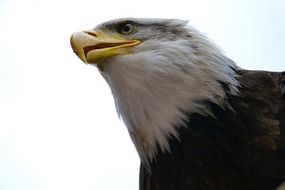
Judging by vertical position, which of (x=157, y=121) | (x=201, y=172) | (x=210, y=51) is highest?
(x=210, y=51)

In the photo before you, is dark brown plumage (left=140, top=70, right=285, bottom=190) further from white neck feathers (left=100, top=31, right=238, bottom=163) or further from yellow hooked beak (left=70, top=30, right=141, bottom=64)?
yellow hooked beak (left=70, top=30, right=141, bottom=64)

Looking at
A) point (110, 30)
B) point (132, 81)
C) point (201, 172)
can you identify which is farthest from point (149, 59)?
point (201, 172)

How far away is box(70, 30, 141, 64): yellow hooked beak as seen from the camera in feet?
4.44

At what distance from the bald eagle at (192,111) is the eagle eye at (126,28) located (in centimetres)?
5

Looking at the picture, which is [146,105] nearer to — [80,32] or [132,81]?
[132,81]

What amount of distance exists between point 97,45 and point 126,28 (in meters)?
0.10

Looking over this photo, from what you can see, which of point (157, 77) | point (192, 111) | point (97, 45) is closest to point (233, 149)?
point (192, 111)

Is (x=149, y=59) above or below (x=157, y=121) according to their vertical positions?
above

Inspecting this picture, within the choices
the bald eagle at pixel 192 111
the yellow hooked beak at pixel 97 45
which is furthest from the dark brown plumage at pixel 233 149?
the yellow hooked beak at pixel 97 45

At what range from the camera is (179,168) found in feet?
4.24

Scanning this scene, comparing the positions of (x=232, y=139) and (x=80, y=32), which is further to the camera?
(x=80, y=32)

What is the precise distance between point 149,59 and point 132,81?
69 millimetres

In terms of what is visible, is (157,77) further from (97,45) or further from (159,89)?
(97,45)

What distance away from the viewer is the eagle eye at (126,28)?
4.74 ft
